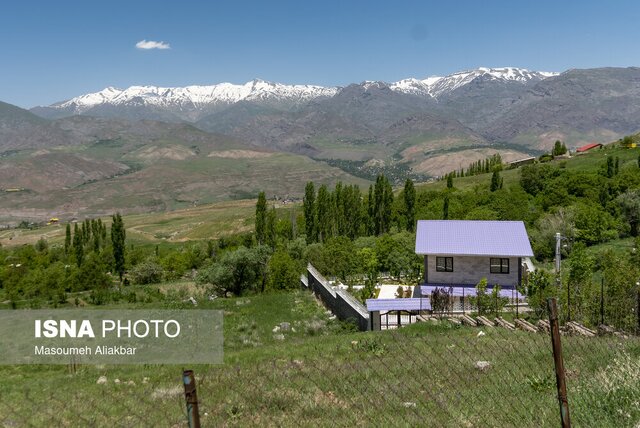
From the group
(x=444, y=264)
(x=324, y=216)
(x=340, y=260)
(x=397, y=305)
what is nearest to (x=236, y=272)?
(x=340, y=260)

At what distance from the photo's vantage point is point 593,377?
29.6 feet

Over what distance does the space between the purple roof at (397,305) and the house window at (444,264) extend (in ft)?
27.2

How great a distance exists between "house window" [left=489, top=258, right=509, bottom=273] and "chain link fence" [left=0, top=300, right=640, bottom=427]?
1974cm

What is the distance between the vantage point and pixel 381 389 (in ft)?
34.3

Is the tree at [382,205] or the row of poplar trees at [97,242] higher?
the tree at [382,205]

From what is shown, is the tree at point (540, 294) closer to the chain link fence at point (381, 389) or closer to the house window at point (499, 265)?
the chain link fence at point (381, 389)

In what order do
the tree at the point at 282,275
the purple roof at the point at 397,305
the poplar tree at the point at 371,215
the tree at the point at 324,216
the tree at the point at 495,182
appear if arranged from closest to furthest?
the purple roof at the point at 397,305 → the tree at the point at 282,275 → the tree at the point at 324,216 → the poplar tree at the point at 371,215 → the tree at the point at 495,182

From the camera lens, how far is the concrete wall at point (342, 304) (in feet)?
89.5

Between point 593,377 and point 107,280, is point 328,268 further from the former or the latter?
point 593,377

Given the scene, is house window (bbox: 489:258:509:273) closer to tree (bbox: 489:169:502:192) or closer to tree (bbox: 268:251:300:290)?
tree (bbox: 268:251:300:290)

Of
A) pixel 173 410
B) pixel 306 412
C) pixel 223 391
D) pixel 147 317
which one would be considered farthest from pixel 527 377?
pixel 147 317

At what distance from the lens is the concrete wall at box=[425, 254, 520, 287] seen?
115 ft

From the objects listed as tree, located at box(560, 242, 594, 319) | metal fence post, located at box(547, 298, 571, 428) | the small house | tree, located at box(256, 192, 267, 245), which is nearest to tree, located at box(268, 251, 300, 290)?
the small house

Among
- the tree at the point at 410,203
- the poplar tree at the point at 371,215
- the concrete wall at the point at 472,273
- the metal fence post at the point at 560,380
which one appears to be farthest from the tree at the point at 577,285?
the poplar tree at the point at 371,215
